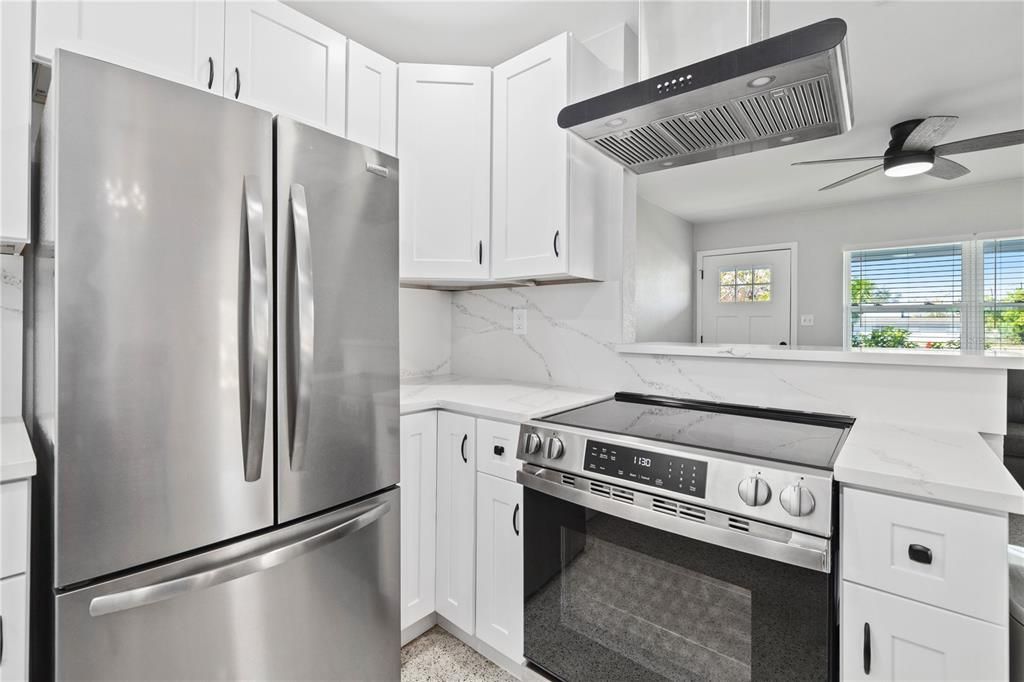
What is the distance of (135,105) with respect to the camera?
3.15 feet

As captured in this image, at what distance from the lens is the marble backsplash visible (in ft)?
4.56

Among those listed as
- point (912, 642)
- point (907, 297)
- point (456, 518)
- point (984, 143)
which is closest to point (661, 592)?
point (912, 642)

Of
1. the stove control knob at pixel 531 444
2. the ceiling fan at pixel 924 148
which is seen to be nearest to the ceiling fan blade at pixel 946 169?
the ceiling fan at pixel 924 148

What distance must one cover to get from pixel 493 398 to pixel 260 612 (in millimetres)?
982

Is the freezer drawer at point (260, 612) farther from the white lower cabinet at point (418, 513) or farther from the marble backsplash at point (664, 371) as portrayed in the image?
the marble backsplash at point (664, 371)

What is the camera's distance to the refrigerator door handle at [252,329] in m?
1.10

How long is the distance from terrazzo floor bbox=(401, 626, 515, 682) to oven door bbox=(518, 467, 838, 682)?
9.6 inches

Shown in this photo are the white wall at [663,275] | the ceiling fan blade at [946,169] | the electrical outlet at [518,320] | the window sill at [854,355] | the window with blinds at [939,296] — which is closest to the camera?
the window sill at [854,355]

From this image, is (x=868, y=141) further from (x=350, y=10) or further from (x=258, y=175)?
(x=258, y=175)

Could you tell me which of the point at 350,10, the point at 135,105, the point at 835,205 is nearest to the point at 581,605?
the point at 135,105

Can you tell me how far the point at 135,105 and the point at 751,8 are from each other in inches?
64.7

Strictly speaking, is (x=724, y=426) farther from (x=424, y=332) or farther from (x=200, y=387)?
(x=424, y=332)

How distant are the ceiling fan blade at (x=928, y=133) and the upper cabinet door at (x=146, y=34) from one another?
2.86 metres

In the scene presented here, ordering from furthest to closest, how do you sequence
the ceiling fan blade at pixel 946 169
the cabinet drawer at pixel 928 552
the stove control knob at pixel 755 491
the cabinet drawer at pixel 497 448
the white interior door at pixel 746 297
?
1. the white interior door at pixel 746 297
2. the ceiling fan blade at pixel 946 169
3. the cabinet drawer at pixel 497 448
4. the stove control knob at pixel 755 491
5. the cabinet drawer at pixel 928 552
